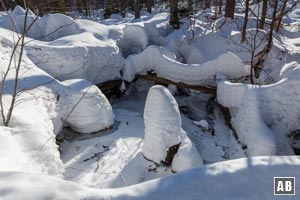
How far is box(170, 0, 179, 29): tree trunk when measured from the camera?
1434cm

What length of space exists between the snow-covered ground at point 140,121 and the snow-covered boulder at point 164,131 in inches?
0.9

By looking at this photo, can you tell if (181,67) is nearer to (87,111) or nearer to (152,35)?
(152,35)

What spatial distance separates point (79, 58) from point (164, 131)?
409cm

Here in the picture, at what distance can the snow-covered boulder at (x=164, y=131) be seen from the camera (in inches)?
248

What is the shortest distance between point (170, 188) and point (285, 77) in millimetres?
6138

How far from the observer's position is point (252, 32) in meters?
11.5

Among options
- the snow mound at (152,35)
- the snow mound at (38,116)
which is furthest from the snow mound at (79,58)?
the snow mound at (152,35)

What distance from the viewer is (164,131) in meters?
6.42

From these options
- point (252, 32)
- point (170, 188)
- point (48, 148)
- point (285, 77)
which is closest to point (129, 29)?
point (252, 32)

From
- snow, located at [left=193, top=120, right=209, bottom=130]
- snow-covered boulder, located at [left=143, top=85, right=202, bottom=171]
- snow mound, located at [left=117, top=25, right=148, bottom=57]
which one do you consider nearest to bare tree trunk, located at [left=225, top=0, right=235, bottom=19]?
snow mound, located at [left=117, top=25, right=148, bottom=57]

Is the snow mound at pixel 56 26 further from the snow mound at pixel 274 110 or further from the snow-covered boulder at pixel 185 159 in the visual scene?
the snow mound at pixel 274 110

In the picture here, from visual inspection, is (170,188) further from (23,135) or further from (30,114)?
(30,114)

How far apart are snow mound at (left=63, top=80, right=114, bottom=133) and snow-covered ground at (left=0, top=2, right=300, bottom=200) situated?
29mm

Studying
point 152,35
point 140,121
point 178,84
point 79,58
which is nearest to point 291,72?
point 178,84
